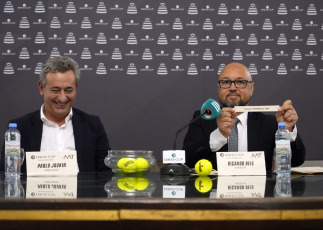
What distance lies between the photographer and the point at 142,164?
2281 millimetres

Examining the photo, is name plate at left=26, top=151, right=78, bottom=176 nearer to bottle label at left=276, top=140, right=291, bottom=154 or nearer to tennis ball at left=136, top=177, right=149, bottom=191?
tennis ball at left=136, top=177, right=149, bottom=191

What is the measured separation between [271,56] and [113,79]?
140 cm

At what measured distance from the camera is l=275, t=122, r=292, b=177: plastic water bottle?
2238 mm

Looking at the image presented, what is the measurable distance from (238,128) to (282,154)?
3.07 feet

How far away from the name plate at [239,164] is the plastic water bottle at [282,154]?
4.1 inches

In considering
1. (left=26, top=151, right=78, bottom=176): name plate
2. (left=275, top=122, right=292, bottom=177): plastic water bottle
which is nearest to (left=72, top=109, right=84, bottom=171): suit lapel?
(left=26, top=151, right=78, bottom=176): name plate

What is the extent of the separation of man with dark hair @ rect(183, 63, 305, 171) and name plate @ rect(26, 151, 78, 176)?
2.86ft

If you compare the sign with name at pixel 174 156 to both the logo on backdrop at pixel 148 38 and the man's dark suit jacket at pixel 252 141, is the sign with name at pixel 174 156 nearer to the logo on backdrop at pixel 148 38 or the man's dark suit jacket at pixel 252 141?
the man's dark suit jacket at pixel 252 141

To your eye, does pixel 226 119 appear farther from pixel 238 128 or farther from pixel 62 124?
pixel 62 124

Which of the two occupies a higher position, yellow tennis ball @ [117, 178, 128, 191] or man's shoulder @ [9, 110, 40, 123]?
man's shoulder @ [9, 110, 40, 123]

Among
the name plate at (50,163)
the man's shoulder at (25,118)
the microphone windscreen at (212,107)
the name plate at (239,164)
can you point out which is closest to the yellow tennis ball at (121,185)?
the name plate at (50,163)

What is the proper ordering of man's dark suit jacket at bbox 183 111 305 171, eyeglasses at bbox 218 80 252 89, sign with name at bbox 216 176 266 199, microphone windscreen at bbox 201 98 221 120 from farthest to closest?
eyeglasses at bbox 218 80 252 89 < man's dark suit jacket at bbox 183 111 305 171 < microphone windscreen at bbox 201 98 221 120 < sign with name at bbox 216 176 266 199
